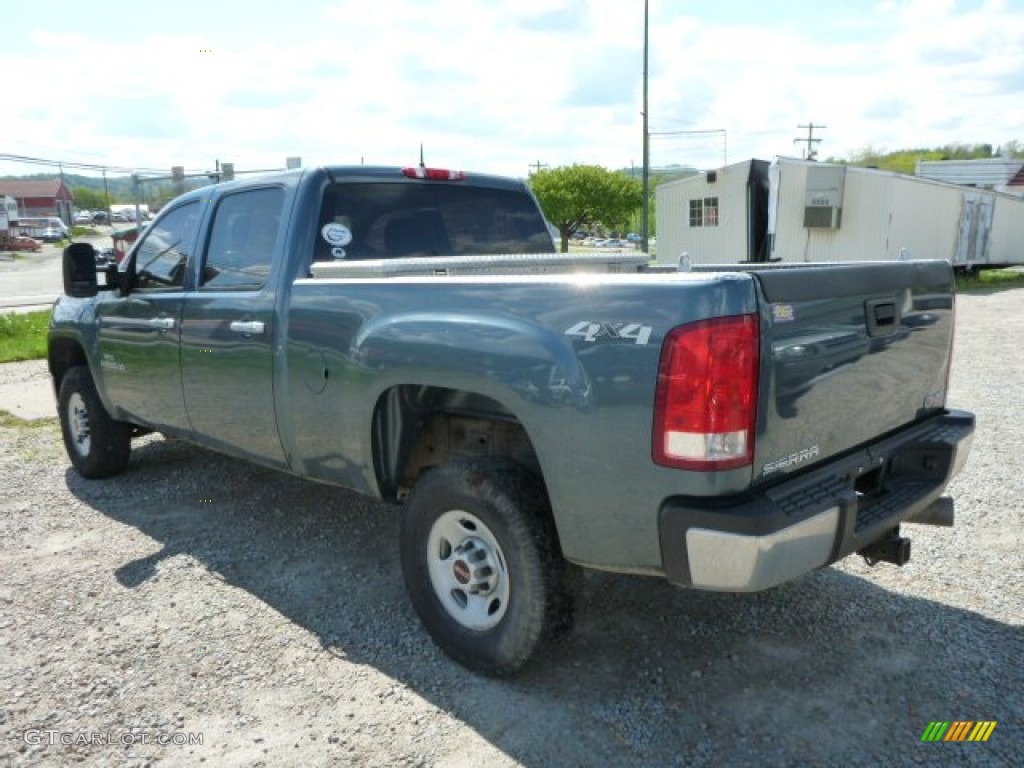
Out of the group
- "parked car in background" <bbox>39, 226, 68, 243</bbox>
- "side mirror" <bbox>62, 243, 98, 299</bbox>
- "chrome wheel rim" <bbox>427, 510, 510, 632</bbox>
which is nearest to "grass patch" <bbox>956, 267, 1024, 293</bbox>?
"side mirror" <bbox>62, 243, 98, 299</bbox>

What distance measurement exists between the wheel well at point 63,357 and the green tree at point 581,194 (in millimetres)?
38486

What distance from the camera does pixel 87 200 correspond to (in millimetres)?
131000

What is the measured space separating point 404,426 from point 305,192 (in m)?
1.28

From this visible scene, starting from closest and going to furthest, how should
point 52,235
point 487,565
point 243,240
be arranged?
point 487,565
point 243,240
point 52,235

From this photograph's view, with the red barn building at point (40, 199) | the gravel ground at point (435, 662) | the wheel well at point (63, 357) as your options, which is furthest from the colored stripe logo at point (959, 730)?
the red barn building at point (40, 199)

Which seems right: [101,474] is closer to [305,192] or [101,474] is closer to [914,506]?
[305,192]

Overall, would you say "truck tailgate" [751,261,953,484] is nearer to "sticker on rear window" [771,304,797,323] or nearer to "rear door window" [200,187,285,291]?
"sticker on rear window" [771,304,797,323]

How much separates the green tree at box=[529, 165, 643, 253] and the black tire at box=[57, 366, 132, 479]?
3870 cm

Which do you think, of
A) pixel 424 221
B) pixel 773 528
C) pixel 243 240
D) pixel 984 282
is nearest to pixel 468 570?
pixel 773 528

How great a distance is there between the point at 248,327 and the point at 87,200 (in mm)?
146559

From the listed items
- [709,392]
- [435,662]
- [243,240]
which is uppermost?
[243,240]

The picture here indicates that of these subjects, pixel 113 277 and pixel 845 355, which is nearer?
pixel 845 355

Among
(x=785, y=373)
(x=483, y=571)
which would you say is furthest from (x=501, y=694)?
(x=785, y=373)

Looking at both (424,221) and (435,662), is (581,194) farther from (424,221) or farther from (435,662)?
(435,662)
